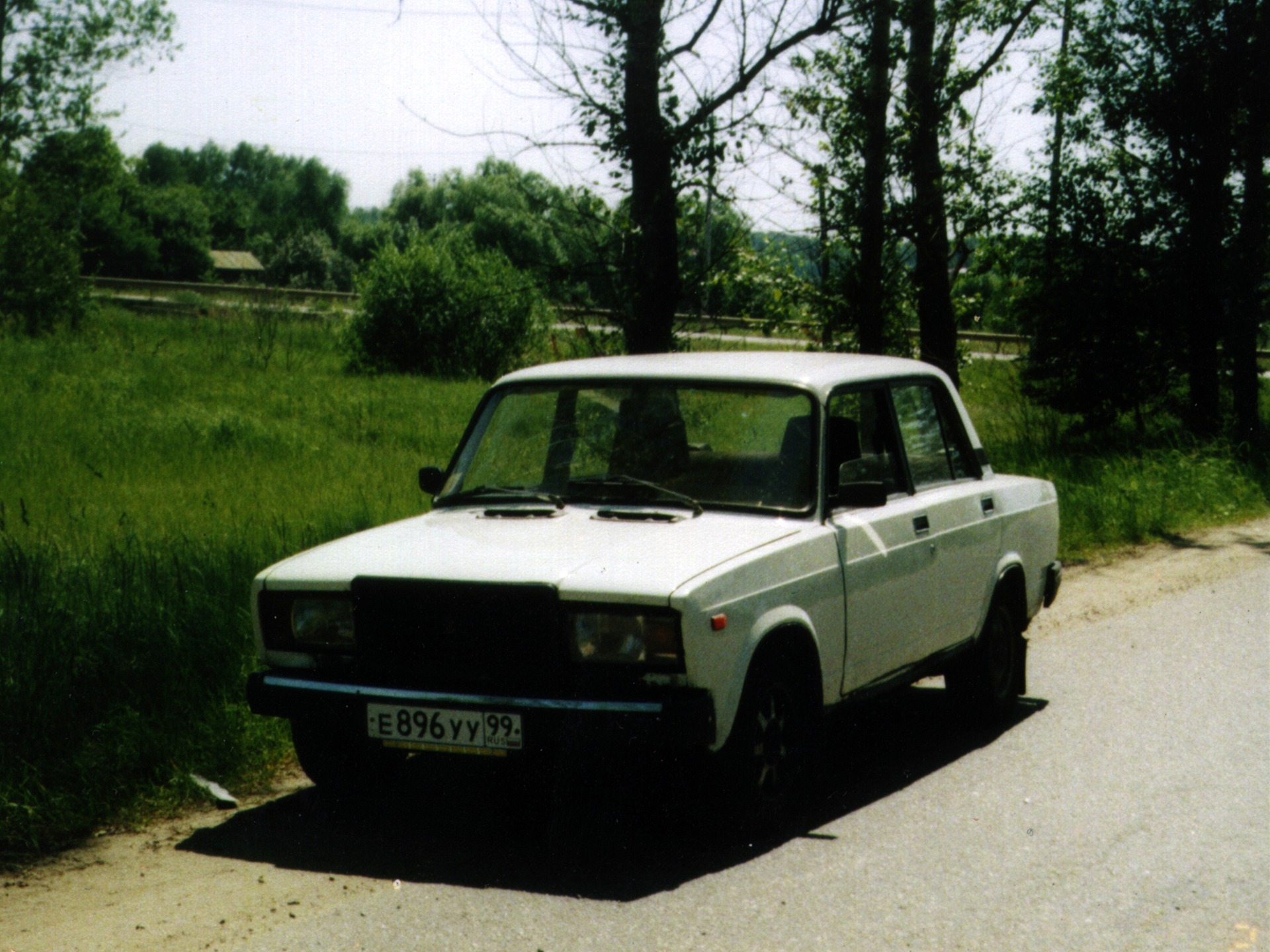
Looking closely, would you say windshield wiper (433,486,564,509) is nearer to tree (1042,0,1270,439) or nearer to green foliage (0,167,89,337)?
tree (1042,0,1270,439)

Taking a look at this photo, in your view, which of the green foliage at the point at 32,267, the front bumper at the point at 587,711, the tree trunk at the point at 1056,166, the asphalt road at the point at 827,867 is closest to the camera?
the asphalt road at the point at 827,867

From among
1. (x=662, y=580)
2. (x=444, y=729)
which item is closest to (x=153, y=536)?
(x=444, y=729)

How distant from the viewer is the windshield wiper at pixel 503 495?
5.73 meters

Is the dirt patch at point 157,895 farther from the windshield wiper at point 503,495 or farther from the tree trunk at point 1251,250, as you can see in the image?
the tree trunk at point 1251,250

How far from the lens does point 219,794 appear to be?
226 inches

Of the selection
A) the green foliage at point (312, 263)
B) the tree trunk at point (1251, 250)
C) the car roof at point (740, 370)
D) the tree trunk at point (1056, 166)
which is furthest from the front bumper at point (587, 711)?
the green foliage at point (312, 263)

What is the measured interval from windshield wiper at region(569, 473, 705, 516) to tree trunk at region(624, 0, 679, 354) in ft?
16.8

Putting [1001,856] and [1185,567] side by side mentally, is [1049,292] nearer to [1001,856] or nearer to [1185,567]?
[1185,567]

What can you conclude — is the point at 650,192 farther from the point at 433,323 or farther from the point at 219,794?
the point at 433,323

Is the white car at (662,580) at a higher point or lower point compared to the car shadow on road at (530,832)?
higher

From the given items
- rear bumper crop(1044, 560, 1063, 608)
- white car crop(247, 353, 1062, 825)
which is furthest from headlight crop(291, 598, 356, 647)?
rear bumper crop(1044, 560, 1063, 608)

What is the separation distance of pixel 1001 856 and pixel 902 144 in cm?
1043

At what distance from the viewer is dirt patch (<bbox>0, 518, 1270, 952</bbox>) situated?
4.25 m

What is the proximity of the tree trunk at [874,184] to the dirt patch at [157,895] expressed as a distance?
857 centimetres
